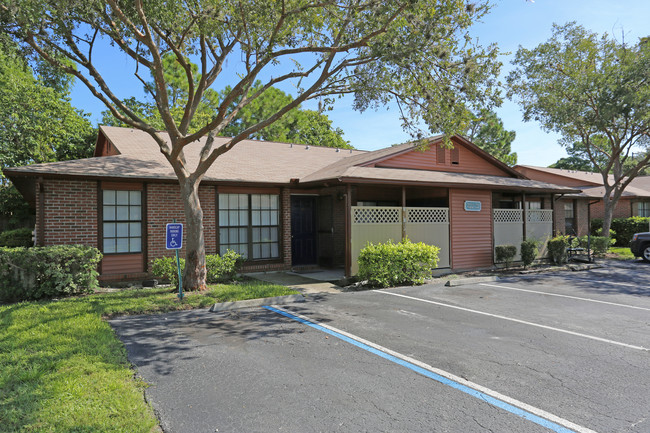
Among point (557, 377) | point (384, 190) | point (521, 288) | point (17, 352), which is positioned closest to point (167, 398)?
point (17, 352)

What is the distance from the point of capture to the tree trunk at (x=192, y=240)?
30.0 ft

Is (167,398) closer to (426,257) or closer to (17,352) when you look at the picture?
(17,352)

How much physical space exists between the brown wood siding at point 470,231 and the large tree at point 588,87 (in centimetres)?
619

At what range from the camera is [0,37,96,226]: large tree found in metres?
18.2

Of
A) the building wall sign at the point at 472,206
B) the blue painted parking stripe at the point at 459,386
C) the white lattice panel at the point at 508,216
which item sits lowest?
the blue painted parking stripe at the point at 459,386

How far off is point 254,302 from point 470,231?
8698mm

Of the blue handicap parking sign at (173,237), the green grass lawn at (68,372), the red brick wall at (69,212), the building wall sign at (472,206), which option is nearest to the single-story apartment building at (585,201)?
the building wall sign at (472,206)

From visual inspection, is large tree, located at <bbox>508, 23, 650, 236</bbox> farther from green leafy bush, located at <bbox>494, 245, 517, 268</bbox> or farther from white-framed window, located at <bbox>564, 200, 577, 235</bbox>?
green leafy bush, located at <bbox>494, 245, 517, 268</bbox>

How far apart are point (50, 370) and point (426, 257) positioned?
895cm

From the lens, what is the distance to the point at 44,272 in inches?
330

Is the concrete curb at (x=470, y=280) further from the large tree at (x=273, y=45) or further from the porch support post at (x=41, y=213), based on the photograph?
the porch support post at (x=41, y=213)

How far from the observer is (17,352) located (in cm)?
491

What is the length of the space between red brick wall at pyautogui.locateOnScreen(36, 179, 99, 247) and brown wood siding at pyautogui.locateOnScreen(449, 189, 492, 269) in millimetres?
10671

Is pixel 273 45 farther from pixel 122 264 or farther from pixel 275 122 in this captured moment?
pixel 275 122
